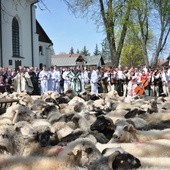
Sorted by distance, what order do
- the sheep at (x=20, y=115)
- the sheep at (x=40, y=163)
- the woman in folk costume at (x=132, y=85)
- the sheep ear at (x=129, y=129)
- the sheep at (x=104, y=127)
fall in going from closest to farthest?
the sheep at (x=40, y=163), the sheep ear at (x=129, y=129), the sheep at (x=104, y=127), the sheep at (x=20, y=115), the woman in folk costume at (x=132, y=85)

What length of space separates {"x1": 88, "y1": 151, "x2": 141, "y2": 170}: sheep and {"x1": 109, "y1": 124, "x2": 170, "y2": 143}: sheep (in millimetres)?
1966

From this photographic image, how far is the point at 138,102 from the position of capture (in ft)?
48.4

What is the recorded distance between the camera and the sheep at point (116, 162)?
5175mm

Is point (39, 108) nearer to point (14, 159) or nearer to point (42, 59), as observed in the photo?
point (14, 159)

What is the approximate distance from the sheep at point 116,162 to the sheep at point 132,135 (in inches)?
77.4

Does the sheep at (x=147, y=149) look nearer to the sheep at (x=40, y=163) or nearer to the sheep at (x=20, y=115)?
the sheep at (x=40, y=163)

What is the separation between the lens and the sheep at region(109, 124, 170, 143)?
746 centimetres

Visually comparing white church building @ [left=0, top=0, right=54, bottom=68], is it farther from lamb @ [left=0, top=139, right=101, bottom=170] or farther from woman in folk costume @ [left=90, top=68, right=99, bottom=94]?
lamb @ [left=0, top=139, right=101, bottom=170]

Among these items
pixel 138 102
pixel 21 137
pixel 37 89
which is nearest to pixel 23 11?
pixel 37 89

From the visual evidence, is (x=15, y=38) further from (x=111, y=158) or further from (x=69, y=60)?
(x=69, y=60)

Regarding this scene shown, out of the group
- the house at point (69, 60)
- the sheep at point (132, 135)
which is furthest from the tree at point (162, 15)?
the house at point (69, 60)

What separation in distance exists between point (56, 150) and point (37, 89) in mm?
20032

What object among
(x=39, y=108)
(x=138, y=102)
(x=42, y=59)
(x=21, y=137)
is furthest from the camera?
(x=42, y=59)

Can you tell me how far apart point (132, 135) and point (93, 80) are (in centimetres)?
1749
